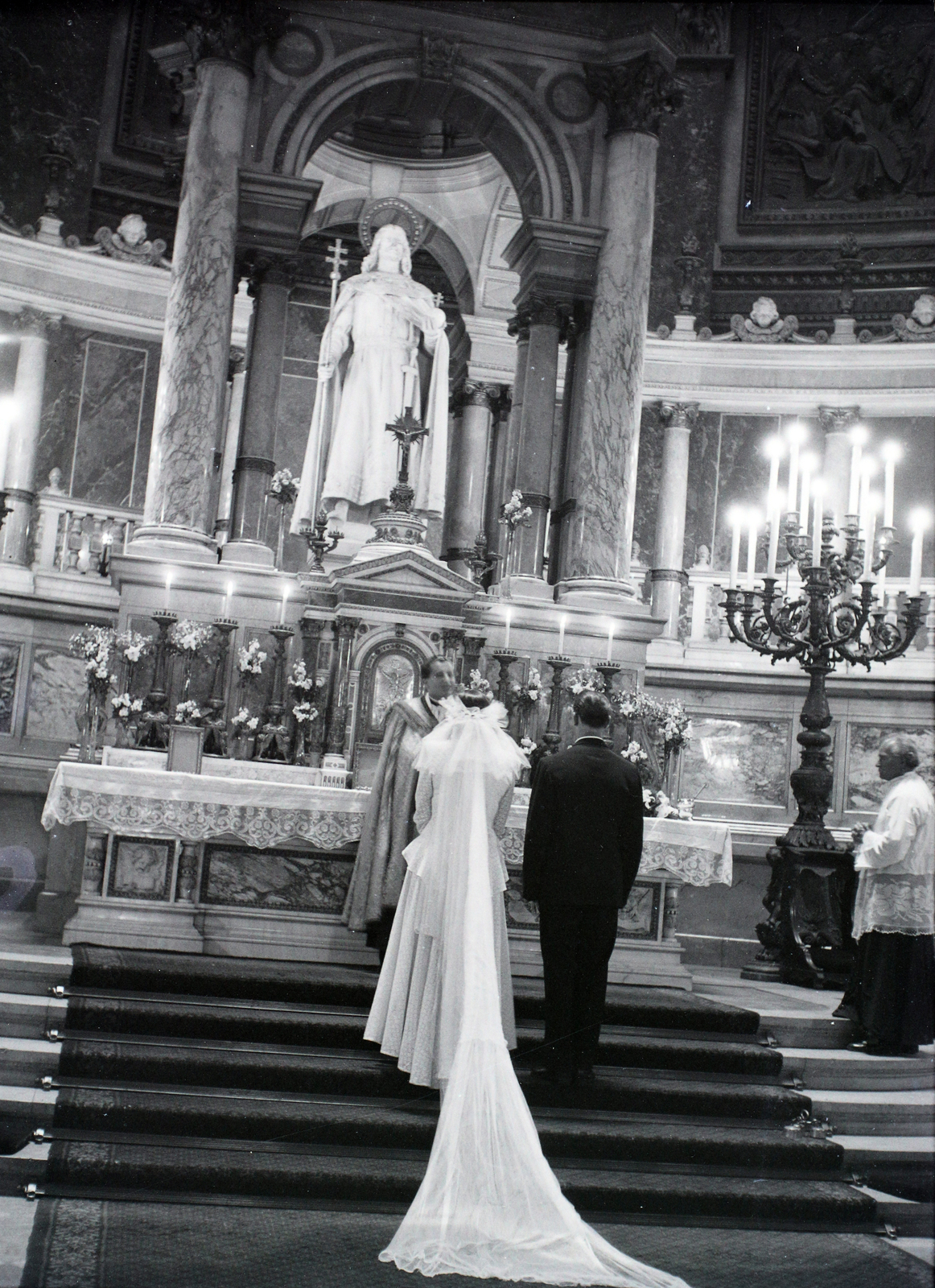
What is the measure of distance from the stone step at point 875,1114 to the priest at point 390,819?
229 cm

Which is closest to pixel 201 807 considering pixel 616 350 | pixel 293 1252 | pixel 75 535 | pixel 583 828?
pixel 583 828

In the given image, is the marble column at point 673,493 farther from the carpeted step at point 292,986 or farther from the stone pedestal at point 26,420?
the carpeted step at point 292,986

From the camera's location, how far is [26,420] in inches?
549

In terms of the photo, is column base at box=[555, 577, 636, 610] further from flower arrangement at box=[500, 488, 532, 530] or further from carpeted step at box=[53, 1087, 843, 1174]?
carpeted step at box=[53, 1087, 843, 1174]

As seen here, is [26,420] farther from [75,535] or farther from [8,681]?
[8,681]

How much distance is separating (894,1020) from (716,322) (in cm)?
1048

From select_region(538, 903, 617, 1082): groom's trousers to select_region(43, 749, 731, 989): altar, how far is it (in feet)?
5.94

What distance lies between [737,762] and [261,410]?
6.10 meters

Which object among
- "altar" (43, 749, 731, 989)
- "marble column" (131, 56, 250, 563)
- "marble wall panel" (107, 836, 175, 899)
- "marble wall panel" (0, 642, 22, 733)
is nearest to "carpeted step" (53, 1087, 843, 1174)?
"altar" (43, 749, 731, 989)

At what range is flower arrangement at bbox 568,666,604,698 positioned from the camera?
10391 mm

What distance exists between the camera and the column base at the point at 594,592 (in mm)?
11297

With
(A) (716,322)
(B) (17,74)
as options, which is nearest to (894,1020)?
(A) (716,322)

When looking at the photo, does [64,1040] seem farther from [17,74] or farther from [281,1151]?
[17,74]

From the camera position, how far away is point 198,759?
8.55m
